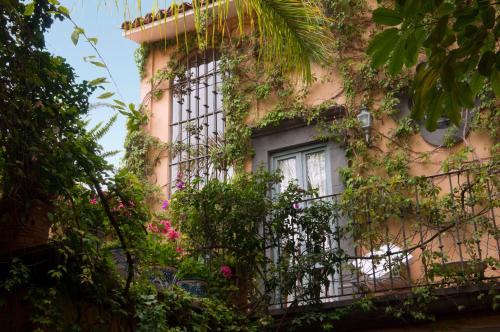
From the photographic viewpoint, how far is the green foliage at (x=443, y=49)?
2379 mm

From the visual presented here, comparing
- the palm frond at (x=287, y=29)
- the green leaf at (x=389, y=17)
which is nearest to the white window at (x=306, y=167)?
the palm frond at (x=287, y=29)

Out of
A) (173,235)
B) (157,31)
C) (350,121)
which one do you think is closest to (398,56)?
(173,235)

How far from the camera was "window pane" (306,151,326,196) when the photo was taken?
30.7ft

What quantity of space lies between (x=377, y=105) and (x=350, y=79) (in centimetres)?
55

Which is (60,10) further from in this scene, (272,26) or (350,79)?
(350,79)

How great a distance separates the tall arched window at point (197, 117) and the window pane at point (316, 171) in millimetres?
1239

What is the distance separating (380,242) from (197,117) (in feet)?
13.5

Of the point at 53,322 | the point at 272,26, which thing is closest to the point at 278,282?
the point at 272,26

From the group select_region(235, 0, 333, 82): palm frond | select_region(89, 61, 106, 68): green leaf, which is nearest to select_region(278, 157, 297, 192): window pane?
select_region(235, 0, 333, 82): palm frond

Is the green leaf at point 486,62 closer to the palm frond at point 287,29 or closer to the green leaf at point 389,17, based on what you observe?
the green leaf at point 389,17

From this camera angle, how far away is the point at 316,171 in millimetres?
9469

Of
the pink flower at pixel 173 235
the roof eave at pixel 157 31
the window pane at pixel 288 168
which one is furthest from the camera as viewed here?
the roof eave at pixel 157 31

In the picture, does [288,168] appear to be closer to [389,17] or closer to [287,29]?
[287,29]

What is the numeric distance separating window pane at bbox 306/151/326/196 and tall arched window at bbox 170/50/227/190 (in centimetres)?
124
